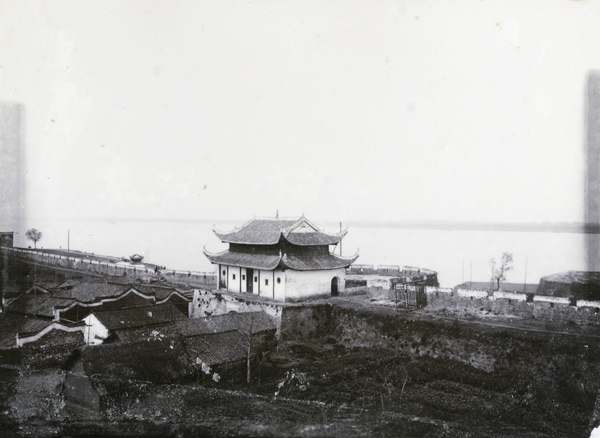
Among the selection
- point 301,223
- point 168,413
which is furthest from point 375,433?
point 301,223

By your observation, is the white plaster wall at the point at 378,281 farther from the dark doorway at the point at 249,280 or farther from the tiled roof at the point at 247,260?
the dark doorway at the point at 249,280

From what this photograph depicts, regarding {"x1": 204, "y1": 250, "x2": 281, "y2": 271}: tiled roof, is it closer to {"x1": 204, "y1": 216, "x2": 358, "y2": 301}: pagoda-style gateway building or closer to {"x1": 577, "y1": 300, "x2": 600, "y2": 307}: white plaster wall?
{"x1": 204, "y1": 216, "x2": 358, "y2": 301}: pagoda-style gateway building

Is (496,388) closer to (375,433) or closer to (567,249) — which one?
(375,433)

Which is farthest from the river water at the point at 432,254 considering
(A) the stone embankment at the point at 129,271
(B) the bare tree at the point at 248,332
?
(B) the bare tree at the point at 248,332

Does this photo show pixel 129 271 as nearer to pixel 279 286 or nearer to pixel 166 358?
pixel 279 286

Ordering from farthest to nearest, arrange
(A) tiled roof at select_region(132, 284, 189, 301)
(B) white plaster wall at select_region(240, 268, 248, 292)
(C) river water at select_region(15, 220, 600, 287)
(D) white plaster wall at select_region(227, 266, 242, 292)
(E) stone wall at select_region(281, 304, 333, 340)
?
(C) river water at select_region(15, 220, 600, 287)
(A) tiled roof at select_region(132, 284, 189, 301)
(D) white plaster wall at select_region(227, 266, 242, 292)
(B) white plaster wall at select_region(240, 268, 248, 292)
(E) stone wall at select_region(281, 304, 333, 340)

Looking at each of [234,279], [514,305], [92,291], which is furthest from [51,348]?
[514,305]

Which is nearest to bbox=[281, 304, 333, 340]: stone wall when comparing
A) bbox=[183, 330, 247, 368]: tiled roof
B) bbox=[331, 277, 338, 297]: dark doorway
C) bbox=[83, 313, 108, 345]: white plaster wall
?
bbox=[331, 277, 338, 297]: dark doorway
